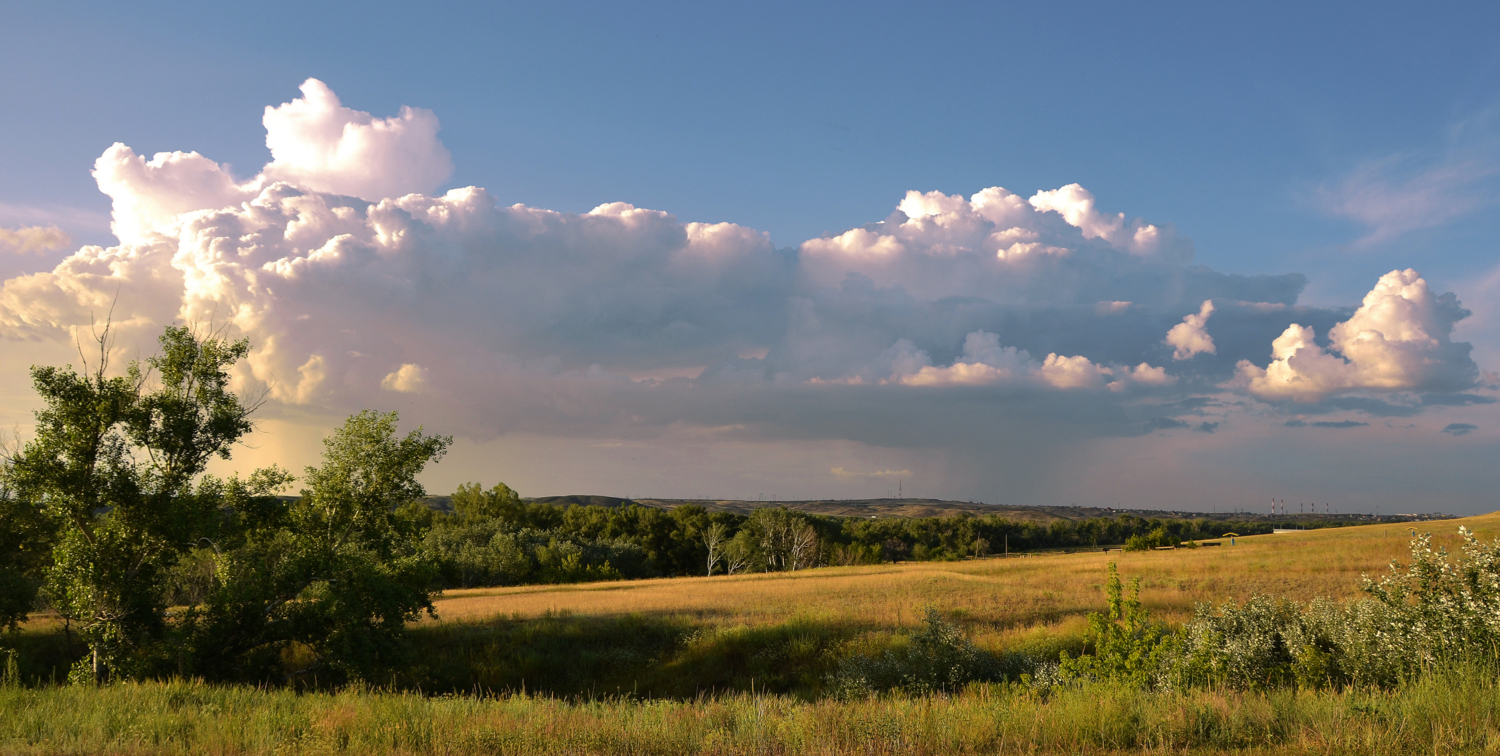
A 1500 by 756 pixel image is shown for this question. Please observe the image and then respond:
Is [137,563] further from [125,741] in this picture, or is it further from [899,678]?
[899,678]

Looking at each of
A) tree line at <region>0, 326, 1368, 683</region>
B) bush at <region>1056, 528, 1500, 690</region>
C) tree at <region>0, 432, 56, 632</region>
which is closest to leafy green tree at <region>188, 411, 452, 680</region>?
tree line at <region>0, 326, 1368, 683</region>

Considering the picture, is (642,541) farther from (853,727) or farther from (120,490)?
(853,727)

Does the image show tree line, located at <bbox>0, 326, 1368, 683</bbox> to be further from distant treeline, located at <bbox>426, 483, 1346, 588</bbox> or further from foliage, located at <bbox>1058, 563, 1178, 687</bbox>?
distant treeline, located at <bbox>426, 483, 1346, 588</bbox>

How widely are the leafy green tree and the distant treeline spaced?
121 ft

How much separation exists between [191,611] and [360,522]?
17.7ft

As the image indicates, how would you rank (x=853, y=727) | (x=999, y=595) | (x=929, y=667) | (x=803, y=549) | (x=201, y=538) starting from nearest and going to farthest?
(x=853, y=727), (x=929, y=667), (x=201, y=538), (x=999, y=595), (x=803, y=549)

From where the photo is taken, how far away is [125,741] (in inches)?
329

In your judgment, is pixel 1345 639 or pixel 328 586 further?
pixel 328 586

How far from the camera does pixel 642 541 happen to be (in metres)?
97.9

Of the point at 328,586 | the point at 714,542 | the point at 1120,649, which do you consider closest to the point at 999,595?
the point at 1120,649

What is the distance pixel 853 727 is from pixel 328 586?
768 inches

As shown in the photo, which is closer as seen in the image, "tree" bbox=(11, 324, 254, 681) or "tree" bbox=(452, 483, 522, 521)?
"tree" bbox=(11, 324, 254, 681)

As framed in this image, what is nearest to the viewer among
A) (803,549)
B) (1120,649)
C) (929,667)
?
(1120,649)

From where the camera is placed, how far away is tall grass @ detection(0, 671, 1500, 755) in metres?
7.29
